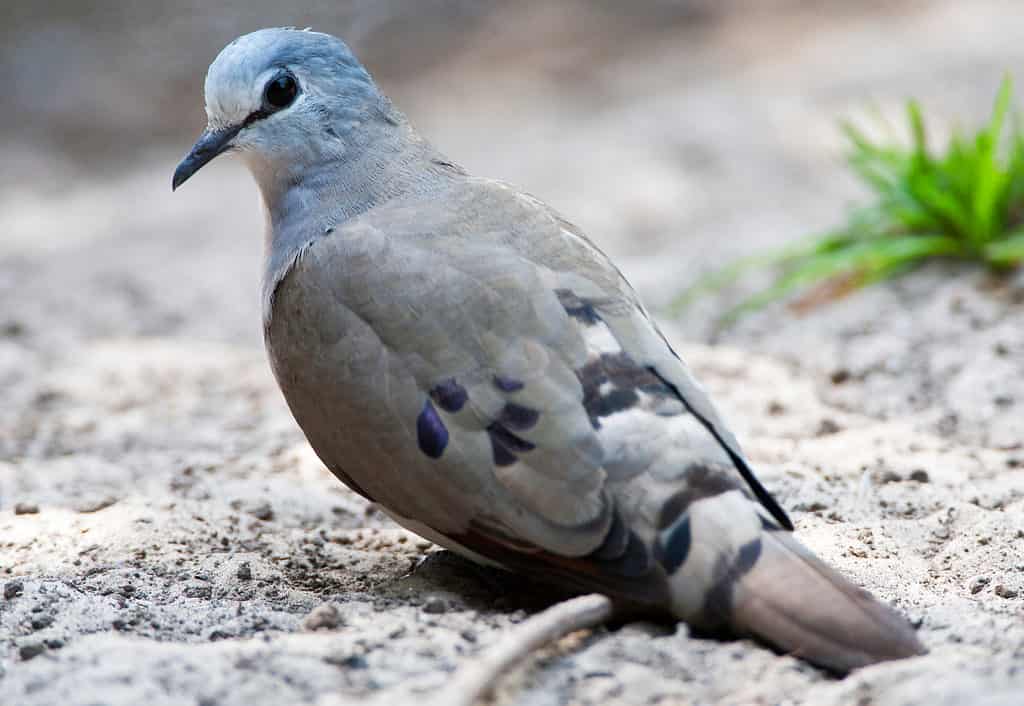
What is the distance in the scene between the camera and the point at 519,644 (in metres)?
2.27

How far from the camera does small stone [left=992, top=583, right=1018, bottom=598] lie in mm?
2832

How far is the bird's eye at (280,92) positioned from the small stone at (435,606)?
1350 millimetres

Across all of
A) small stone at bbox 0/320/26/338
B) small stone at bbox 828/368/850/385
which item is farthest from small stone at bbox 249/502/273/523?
small stone at bbox 0/320/26/338

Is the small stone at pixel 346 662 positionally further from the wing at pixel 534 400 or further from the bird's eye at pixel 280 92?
the bird's eye at pixel 280 92

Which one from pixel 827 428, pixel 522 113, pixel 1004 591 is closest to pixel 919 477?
pixel 827 428

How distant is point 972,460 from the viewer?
3709 millimetres

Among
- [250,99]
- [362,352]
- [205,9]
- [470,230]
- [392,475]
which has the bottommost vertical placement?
[392,475]

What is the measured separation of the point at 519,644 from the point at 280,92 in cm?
169

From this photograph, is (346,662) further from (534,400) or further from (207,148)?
(207,148)

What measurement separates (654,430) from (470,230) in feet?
2.38

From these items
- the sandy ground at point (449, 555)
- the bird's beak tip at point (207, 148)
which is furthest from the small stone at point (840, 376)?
the bird's beak tip at point (207, 148)

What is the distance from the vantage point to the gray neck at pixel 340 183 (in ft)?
10.5

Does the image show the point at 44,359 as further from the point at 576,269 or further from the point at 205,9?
the point at 205,9

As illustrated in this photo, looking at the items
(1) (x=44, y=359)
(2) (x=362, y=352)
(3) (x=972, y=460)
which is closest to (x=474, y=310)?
(2) (x=362, y=352)
